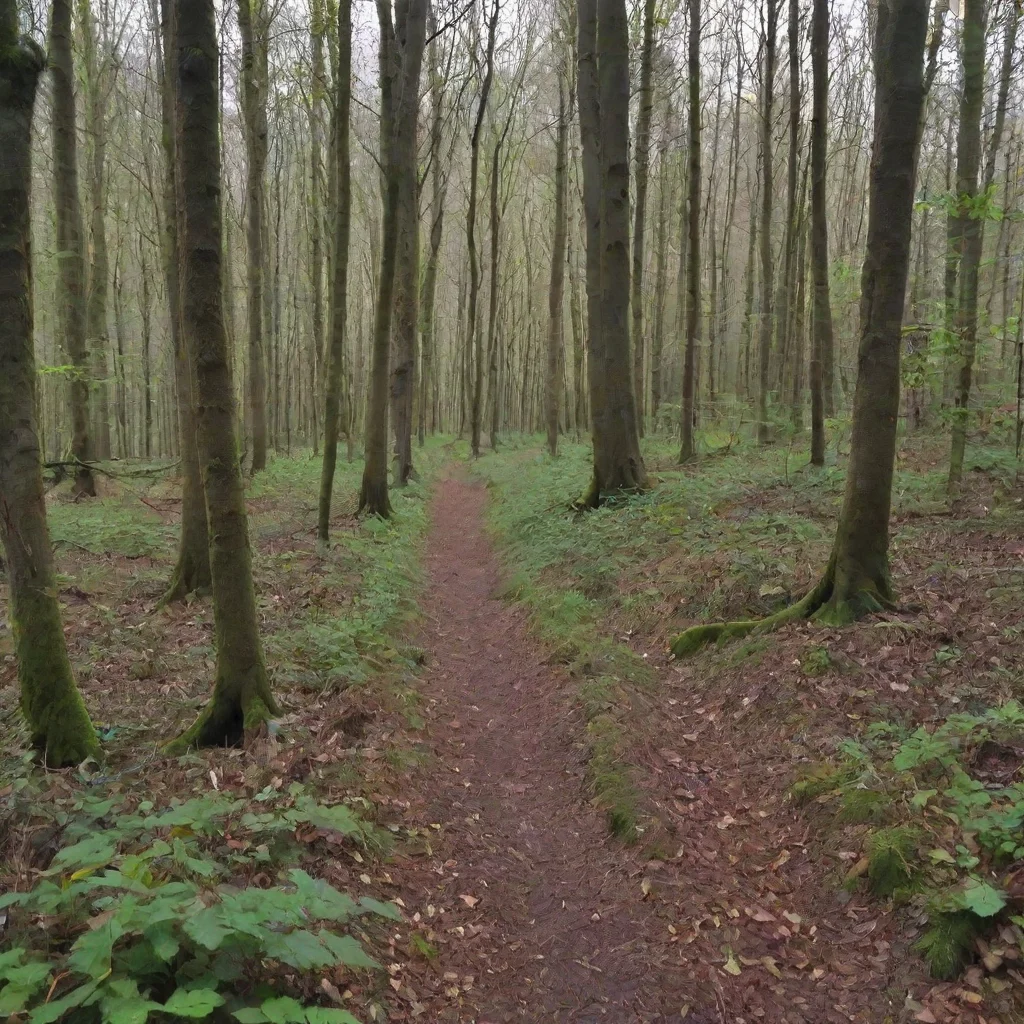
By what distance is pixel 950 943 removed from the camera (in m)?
3.07

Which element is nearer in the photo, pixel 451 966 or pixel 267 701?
pixel 451 966

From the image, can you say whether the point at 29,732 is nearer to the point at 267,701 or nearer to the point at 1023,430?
the point at 267,701

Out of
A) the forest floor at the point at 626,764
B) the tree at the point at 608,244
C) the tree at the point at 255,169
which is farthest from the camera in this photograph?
the tree at the point at 255,169

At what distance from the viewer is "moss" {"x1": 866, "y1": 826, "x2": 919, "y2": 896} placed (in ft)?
11.5

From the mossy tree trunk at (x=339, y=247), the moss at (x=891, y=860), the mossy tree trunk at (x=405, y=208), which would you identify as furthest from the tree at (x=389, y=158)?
the moss at (x=891, y=860)

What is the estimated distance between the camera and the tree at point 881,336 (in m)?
5.35

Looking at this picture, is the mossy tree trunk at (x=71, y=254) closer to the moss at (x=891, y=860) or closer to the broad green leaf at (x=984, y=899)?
the moss at (x=891, y=860)

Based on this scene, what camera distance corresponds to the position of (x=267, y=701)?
15.7ft

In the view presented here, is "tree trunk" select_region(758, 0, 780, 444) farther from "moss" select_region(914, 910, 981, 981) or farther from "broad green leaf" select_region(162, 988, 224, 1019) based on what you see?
"broad green leaf" select_region(162, 988, 224, 1019)

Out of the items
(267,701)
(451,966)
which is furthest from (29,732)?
(451,966)

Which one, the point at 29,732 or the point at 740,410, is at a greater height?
the point at 740,410

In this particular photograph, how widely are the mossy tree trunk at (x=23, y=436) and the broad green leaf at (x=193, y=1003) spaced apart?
94.3 inches

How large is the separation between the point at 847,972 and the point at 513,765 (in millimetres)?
2667

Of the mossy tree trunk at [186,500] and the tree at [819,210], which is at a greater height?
the tree at [819,210]
